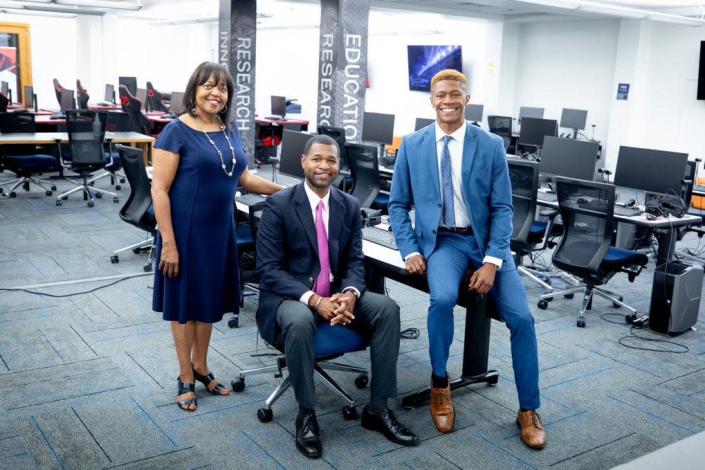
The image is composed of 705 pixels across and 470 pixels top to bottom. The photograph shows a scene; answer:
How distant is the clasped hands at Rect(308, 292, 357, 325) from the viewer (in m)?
3.03

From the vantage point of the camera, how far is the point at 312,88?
62.0 ft

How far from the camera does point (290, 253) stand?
3.19m

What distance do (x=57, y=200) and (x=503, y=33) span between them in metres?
8.56

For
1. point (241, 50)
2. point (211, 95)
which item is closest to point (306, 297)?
point (211, 95)

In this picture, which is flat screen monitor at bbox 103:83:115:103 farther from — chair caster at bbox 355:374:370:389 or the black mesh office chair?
chair caster at bbox 355:374:370:389

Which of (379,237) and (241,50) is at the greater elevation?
(241,50)

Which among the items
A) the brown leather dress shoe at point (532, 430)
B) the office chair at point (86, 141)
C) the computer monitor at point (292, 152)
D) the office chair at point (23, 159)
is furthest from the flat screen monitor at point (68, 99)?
the brown leather dress shoe at point (532, 430)

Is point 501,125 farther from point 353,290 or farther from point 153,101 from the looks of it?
point 353,290

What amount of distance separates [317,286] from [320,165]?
1.76 ft

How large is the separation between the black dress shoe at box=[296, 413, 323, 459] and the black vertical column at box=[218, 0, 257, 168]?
7.29 meters

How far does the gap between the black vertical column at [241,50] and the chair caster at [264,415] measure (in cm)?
705

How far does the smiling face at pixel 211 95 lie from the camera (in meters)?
3.06

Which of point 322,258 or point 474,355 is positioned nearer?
point 322,258

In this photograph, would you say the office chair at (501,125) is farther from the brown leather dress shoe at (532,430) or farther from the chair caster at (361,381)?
the brown leather dress shoe at (532,430)
